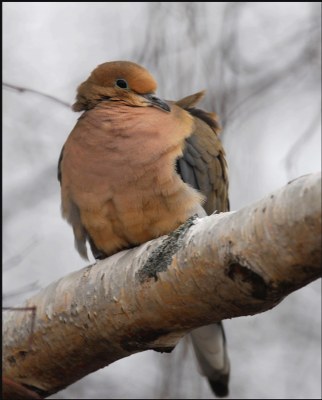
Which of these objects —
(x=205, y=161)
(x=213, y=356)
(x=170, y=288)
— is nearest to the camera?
(x=170, y=288)

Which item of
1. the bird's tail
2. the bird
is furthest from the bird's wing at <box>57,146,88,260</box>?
the bird's tail

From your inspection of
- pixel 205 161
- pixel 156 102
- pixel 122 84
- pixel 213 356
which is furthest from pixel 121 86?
pixel 213 356

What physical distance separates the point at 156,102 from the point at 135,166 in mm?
407

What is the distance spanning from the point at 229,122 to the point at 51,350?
226cm

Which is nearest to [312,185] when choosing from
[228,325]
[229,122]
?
[229,122]

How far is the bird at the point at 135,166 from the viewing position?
11.0 ft

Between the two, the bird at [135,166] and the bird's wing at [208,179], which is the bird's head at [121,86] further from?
the bird's wing at [208,179]

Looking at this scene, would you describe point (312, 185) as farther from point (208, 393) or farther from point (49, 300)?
point (208, 393)

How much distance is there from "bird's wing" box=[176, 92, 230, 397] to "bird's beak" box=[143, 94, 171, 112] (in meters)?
0.16

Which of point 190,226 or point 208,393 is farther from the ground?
point 190,226

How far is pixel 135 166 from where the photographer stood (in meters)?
3.36

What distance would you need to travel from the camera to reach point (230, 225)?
2119mm

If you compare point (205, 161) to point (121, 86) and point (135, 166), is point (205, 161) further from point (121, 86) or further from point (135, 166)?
point (121, 86)

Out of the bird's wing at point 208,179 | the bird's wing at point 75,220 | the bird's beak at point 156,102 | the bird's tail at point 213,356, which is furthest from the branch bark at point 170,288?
the bird's tail at point 213,356
